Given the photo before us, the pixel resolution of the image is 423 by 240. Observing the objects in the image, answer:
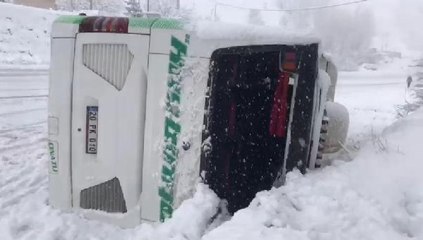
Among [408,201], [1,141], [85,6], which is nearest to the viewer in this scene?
[408,201]

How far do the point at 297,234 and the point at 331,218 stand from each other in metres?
0.35

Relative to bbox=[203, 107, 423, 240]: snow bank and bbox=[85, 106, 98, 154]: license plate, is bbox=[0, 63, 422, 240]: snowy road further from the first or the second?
bbox=[85, 106, 98, 154]: license plate

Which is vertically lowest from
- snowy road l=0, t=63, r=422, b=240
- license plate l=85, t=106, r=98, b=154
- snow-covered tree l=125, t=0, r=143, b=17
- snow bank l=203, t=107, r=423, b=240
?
snowy road l=0, t=63, r=422, b=240

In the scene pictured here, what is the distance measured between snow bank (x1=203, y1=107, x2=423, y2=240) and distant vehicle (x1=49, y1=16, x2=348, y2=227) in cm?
56

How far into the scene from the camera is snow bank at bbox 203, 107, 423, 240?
8.78 ft

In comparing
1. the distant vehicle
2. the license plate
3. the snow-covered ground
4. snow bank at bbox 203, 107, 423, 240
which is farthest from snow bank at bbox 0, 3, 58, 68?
snow bank at bbox 203, 107, 423, 240

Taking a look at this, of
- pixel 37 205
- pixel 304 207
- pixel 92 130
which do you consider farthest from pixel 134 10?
pixel 304 207

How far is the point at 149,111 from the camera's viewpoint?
343cm

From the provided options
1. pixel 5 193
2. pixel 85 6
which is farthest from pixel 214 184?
pixel 85 6

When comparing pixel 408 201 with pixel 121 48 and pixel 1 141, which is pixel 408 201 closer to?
pixel 121 48

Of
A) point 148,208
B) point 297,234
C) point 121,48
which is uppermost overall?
point 121,48

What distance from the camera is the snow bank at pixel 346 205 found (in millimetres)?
2676

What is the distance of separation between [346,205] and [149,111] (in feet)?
5.15

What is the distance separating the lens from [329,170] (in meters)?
3.82
